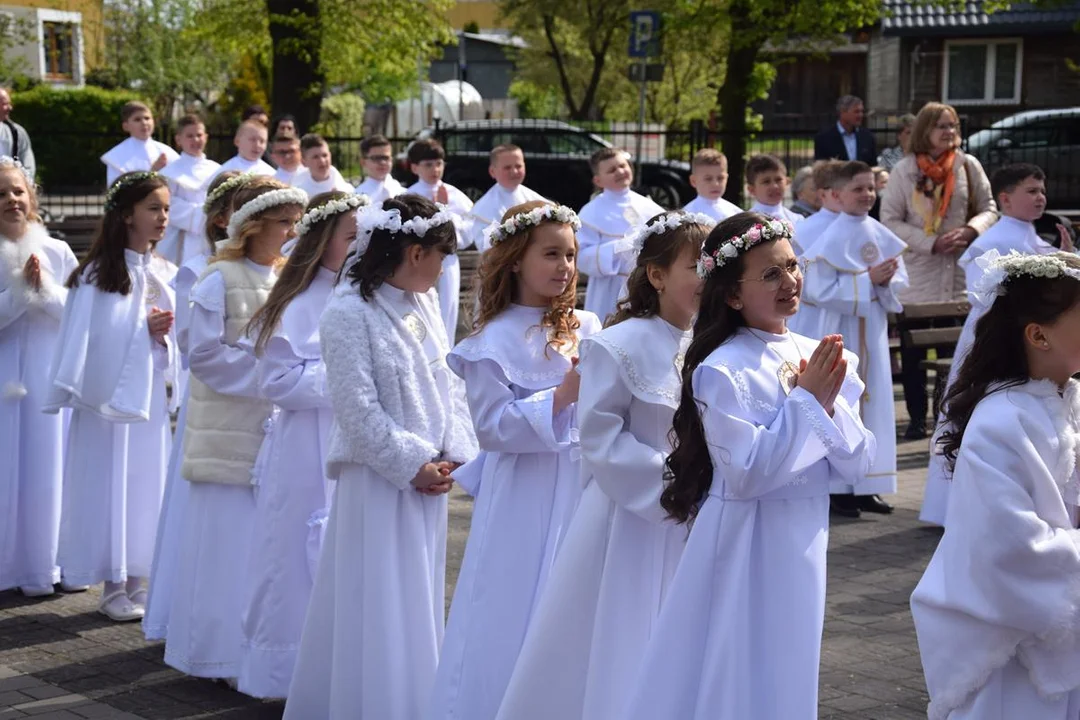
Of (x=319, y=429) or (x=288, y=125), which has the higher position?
(x=288, y=125)

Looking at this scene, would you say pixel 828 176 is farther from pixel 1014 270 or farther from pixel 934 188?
pixel 1014 270

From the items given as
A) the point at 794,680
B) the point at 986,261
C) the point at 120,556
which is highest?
the point at 986,261

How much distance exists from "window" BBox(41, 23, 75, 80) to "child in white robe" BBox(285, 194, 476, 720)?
138 feet

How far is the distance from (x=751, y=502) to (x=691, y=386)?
1.15 feet

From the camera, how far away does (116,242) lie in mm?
7676

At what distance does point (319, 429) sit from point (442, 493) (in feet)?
2.57

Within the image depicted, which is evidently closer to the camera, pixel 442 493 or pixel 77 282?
pixel 442 493

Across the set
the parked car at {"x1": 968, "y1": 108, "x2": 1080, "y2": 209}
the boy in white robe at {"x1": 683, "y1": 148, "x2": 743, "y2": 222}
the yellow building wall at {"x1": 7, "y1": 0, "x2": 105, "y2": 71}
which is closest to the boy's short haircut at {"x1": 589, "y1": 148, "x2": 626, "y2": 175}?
the boy in white robe at {"x1": 683, "y1": 148, "x2": 743, "y2": 222}

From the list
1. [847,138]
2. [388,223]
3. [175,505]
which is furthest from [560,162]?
[388,223]

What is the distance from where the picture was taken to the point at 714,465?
14.5 ft

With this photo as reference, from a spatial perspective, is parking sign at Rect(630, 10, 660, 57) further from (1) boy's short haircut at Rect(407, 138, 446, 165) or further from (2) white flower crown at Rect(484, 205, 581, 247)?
(2) white flower crown at Rect(484, 205, 581, 247)

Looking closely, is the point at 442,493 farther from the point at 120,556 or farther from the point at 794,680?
the point at 120,556

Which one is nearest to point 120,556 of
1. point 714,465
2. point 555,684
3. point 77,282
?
point 77,282

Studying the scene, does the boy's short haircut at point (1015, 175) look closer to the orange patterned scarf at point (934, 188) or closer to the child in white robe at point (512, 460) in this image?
the orange patterned scarf at point (934, 188)
